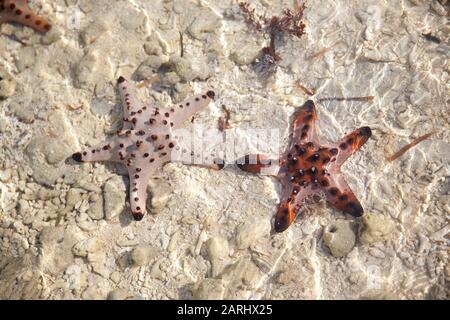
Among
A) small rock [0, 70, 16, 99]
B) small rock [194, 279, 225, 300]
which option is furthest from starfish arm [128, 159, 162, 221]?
small rock [0, 70, 16, 99]

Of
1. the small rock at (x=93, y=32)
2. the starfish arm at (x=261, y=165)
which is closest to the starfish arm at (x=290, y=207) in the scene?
the starfish arm at (x=261, y=165)

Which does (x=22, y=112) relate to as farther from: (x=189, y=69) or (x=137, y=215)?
(x=189, y=69)

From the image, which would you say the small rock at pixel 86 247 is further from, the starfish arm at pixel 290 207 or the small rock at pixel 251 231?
the starfish arm at pixel 290 207

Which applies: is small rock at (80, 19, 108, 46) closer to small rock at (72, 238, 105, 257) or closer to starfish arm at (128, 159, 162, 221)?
starfish arm at (128, 159, 162, 221)

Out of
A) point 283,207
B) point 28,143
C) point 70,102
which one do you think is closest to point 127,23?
point 70,102

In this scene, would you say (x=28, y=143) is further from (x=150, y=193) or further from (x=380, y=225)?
(x=380, y=225)

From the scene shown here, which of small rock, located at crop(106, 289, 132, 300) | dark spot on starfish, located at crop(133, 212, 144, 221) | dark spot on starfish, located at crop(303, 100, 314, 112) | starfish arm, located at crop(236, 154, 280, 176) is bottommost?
small rock, located at crop(106, 289, 132, 300)

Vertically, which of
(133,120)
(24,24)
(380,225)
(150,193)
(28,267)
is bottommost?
(28,267)
